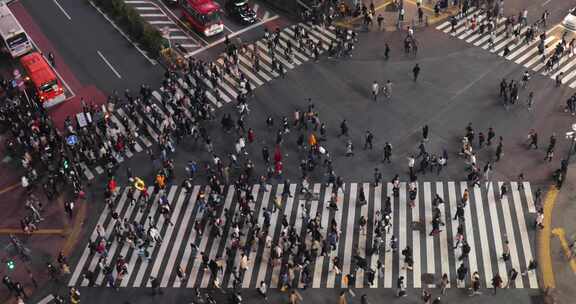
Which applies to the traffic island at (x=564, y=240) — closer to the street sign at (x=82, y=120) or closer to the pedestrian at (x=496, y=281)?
the pedestrian at (x=496, y=281)

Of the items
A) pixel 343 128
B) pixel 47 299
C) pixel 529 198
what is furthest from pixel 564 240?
pixel 47 299

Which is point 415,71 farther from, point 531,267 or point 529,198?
point 531,267

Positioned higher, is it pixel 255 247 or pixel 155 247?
pixel 255 247

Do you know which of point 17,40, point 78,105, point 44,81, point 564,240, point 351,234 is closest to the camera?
point 564,240

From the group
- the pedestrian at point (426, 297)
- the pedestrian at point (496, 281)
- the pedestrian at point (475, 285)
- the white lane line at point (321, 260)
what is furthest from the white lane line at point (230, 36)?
the pedestrian at point (496, 281)

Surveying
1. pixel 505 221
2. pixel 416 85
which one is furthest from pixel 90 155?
pixel 505 221

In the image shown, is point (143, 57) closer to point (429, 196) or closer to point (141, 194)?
point (141, 194)

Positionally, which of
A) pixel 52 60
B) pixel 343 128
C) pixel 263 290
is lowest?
pixel 263 290
